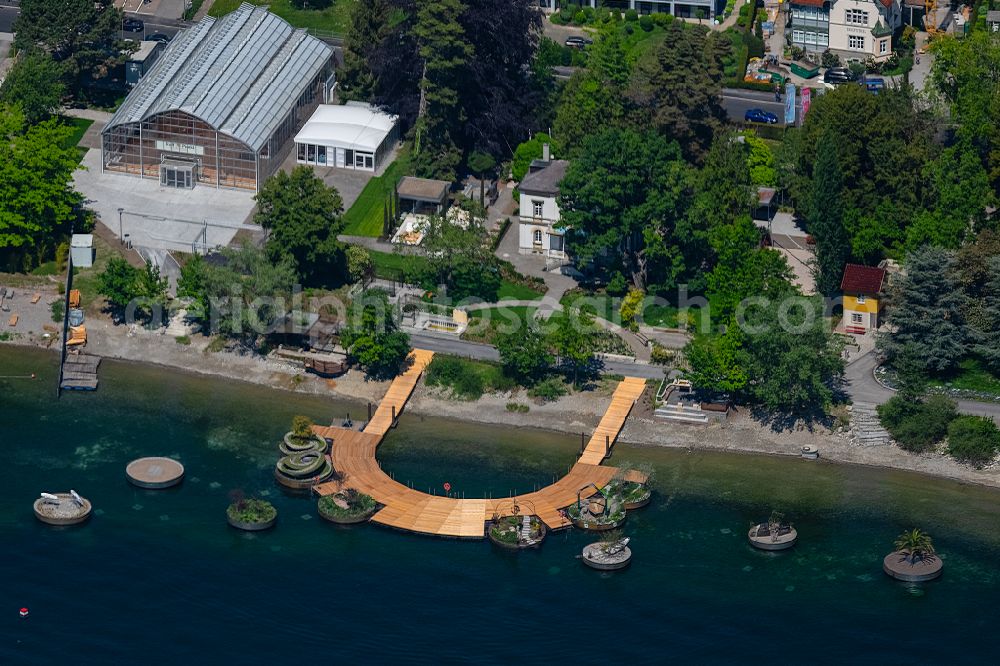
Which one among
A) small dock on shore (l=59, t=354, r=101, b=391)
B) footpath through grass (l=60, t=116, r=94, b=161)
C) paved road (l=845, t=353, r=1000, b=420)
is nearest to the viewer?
paved road (l=845, t=353, r=1000, b=420)

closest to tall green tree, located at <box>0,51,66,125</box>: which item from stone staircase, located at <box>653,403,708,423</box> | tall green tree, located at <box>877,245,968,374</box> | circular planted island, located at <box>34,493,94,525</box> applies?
circular planted island, located at <box>34,493,94,525</box>

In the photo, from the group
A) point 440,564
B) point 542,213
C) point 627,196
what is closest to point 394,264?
point 542,213

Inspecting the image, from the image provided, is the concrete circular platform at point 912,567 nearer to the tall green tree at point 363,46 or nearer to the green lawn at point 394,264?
the green lawn at point 394,264

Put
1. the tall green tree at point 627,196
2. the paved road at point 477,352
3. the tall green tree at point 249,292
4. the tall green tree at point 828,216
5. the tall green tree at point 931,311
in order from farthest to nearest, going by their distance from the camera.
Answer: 1. the tall green tree at point 828,216
2. the tall green tree at point 627,196
3. the tall green tree at point 249,292
4. the paved road at point 477,352
5. the tall green tree at point 931,311

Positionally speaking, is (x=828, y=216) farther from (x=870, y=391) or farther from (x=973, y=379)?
(x=973, y=379)

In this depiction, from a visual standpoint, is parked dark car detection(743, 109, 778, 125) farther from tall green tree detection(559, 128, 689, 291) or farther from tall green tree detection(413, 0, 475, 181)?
tall green tree detection(413, 0, 475, 181)

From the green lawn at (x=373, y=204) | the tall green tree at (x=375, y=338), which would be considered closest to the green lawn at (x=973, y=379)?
the tall green tree at (x=375, y=338)
